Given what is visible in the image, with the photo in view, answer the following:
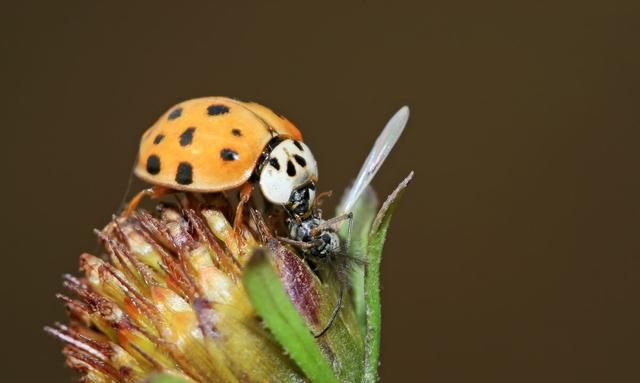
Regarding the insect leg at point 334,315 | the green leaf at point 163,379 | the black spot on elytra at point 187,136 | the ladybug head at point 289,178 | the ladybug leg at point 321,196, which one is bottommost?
the insect leg at point 334,315

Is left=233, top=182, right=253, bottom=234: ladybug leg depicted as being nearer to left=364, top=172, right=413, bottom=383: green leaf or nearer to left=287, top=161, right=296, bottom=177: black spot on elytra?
left=287, top=161, right=296, bottom=177: black spot on elytra

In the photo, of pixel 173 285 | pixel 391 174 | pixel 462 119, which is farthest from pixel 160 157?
pixel 462 119

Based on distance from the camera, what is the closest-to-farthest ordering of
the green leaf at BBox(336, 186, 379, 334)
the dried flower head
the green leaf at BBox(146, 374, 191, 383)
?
the green leaf at BBox(146, 374, 191, 383) < the dried flower head < the green leaf at BBox(336, 186, 379, 334)

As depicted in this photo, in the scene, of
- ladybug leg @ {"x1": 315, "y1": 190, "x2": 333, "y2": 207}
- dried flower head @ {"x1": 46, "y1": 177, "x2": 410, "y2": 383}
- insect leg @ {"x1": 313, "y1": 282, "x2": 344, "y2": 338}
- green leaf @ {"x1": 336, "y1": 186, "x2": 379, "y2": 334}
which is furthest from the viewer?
ladybug leg @ {"x1": 315, "y1": 190, "x2": 333, "y2": 207}

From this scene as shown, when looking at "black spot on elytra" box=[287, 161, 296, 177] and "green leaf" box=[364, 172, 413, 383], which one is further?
"black spot on elytra" box=[287, 161, 296, 177]

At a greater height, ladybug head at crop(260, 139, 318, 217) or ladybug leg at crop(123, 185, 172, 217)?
ladybug head at crop(260, 139, 318, 217)

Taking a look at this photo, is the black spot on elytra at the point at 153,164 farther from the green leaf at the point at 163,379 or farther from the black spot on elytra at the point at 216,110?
the green leaf at the point at 163,379

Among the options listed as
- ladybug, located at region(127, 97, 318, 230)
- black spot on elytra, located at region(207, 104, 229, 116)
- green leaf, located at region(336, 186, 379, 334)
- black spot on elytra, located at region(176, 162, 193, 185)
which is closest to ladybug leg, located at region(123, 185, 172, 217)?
ladybug, located at region(127, 97, 318, 230)

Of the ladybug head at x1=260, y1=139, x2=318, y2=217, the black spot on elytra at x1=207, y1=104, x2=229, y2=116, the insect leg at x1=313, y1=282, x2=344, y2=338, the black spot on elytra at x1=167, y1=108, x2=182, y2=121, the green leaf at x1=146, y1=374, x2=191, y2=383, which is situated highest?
the black spot on elytra at x1=207, y1=104, x2=229, y2=116

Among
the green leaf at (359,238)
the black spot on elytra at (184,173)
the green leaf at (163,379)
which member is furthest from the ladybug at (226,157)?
the green leaf at (163,379)
